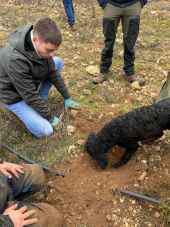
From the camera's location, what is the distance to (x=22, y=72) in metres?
4.11

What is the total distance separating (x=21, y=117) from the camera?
14.7ft

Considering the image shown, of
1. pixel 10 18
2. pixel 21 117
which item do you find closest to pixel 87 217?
pixel 21 117

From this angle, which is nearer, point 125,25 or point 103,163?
point 103,163

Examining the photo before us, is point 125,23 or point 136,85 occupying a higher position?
point 125,23

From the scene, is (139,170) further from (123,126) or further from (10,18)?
(10,18)

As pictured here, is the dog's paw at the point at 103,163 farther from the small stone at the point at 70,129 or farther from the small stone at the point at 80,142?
the small stone at the point at 70,129

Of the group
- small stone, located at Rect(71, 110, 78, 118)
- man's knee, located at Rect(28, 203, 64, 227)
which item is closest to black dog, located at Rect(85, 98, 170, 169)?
small stone, located at Rect(71, 110, 78, 118)

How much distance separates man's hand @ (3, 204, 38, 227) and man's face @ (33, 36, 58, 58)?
160 centimetres

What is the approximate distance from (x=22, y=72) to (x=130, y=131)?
4.13 feet

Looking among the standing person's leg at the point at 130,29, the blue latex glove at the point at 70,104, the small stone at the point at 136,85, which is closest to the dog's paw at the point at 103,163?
the blue latex glove at the point at 70,104

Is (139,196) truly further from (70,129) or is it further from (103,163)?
(70,129)

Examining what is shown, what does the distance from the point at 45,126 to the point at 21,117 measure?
30 centimetres

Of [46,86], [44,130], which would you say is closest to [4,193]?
[44,130]

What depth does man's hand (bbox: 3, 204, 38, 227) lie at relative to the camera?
2959 millimetres
